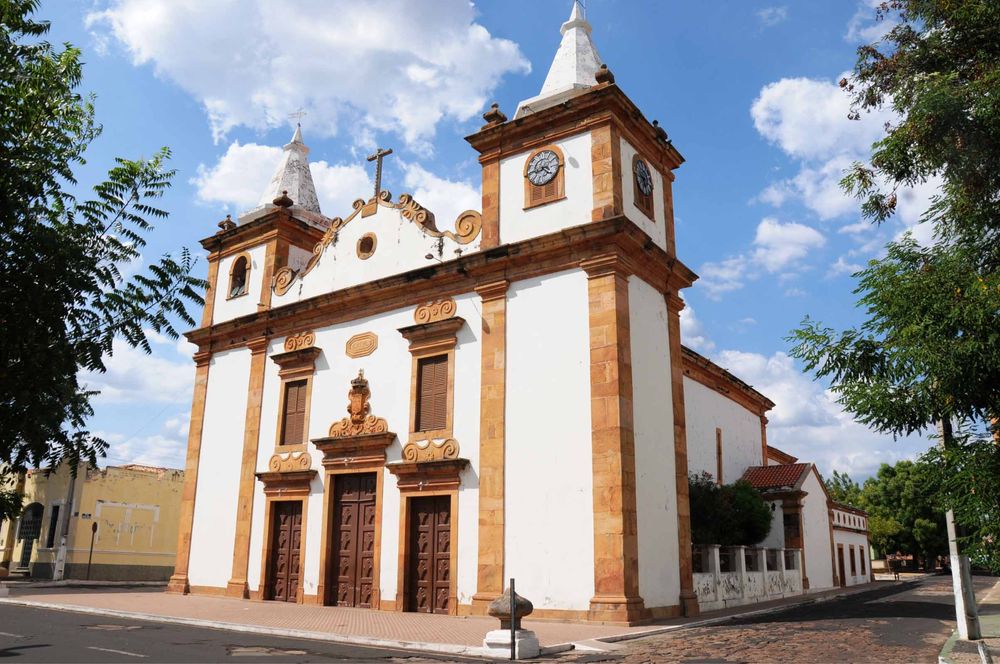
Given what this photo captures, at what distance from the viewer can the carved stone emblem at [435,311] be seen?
18047 millimetres

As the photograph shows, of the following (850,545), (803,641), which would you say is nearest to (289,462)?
(803,641)

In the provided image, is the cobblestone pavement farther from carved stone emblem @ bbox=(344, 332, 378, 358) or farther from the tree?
carved stone emblem @ bbox=(344, 332, 378, 358)

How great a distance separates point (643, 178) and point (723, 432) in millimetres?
12935

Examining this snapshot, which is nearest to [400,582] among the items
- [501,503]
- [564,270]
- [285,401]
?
[501,503]

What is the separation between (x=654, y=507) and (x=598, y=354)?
3.41 m

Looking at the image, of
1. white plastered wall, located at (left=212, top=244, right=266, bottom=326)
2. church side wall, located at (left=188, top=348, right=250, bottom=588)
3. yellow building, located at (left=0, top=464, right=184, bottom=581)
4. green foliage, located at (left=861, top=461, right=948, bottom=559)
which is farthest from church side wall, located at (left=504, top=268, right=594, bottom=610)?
green foliage, located at (left=861, top=461, right=948, bottom=559)

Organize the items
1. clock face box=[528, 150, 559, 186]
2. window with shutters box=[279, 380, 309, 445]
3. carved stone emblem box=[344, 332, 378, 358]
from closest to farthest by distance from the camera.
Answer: clock face box=[528, 150, 559, 186] < carved stone emblem box=[344, 332, 378, 358] < window with shutters box=[279, 380, 309, 445]

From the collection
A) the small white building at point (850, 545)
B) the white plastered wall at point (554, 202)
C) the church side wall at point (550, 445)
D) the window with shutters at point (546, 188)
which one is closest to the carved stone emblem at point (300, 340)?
the white plastered wall at point (554, 202)

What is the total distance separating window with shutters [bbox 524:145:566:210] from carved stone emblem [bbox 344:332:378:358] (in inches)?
209

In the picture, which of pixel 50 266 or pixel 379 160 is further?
pixel 379 160

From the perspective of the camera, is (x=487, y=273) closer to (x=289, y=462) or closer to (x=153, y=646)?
(x=289, y=462)

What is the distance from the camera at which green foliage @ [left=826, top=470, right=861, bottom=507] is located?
2174 inches

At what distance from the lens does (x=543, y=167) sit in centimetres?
1755

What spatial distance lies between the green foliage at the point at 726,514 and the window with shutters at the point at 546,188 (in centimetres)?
920
